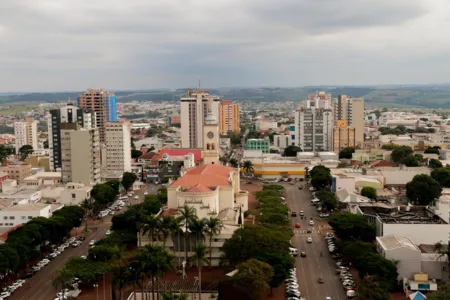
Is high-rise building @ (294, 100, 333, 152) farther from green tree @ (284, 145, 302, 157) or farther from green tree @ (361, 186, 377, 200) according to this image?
green tree @ (361, 186, 377, 200)

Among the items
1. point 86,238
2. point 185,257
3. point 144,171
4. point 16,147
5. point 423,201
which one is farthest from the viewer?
point 16,147

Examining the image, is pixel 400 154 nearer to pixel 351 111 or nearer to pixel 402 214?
pixel 351 111

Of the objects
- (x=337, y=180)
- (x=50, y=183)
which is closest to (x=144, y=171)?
(x=50, y=183)

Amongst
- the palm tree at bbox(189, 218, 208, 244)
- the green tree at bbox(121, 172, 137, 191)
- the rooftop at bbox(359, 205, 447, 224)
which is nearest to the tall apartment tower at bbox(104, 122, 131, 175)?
the green tree at bbox(121, 172, 137, 191)

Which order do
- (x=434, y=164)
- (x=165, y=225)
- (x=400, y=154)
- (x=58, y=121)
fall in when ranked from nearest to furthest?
(x=165, y=225) < (x=434, y=164) < (x=58, y=121) < (x=400, y=154)

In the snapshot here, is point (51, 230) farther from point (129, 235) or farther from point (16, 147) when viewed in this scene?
point (16, 147)

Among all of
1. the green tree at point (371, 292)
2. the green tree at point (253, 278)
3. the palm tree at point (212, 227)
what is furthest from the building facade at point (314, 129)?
the green tree at point (371, 292)

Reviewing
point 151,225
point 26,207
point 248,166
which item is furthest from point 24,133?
point 151,225
